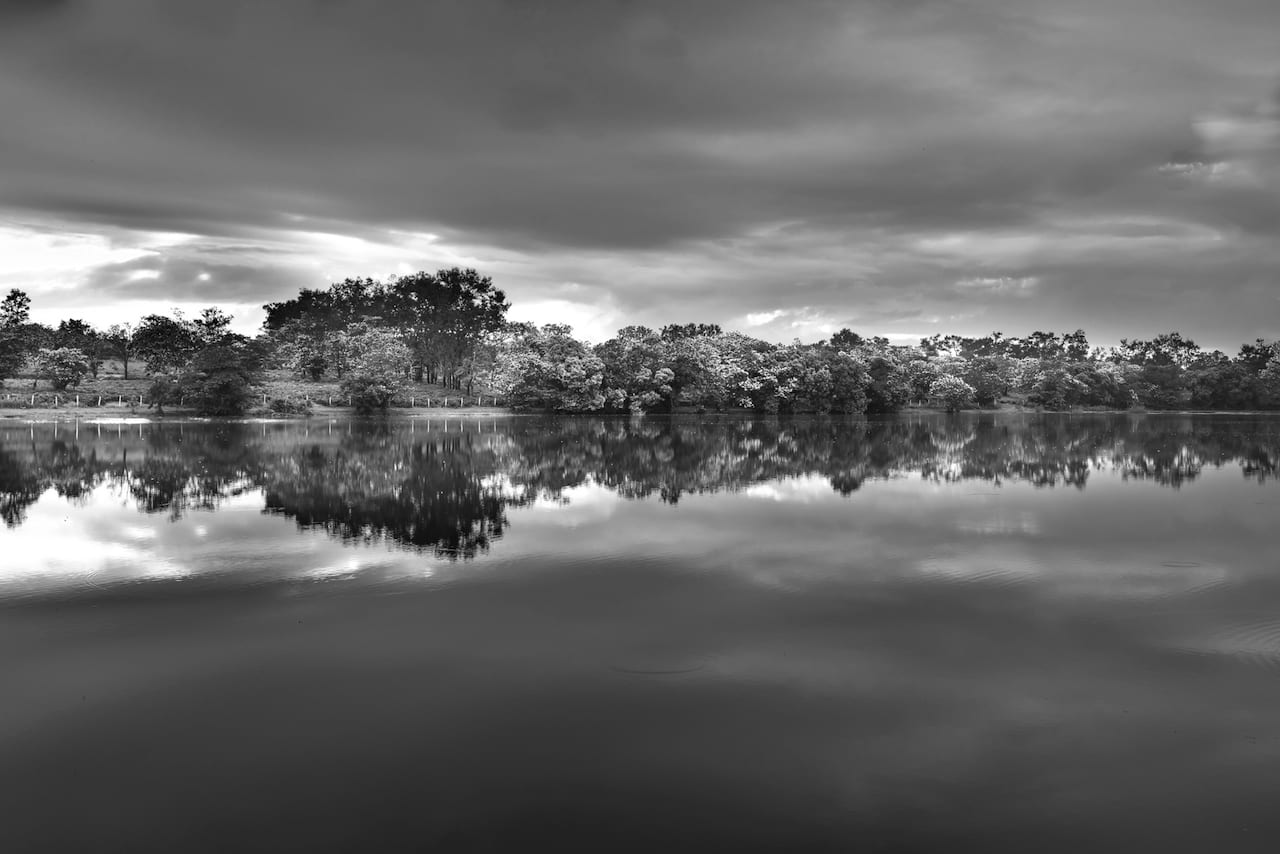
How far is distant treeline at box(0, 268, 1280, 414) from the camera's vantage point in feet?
216

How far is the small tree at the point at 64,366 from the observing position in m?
62.1

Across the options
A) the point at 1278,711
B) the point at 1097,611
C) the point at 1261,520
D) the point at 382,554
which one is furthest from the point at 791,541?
the point at 1261,520

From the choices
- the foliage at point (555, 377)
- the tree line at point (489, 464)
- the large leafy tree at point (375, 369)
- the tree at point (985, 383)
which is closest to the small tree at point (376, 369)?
the large leafy tree at point (375, 369)

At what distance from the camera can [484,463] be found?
2978cm

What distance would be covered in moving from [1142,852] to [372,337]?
7656 cm

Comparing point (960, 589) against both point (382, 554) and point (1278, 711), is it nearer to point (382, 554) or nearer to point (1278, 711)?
point (1278, 711)

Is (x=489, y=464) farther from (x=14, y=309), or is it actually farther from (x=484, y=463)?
(x=14, y=309)

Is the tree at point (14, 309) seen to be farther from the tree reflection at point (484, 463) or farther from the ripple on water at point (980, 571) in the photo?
the ripple on water at point (980, 571)

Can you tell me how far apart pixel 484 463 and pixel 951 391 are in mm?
66273

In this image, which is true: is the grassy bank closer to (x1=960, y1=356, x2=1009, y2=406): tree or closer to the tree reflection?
the tree reflection

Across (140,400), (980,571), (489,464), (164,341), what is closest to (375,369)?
(140,400)

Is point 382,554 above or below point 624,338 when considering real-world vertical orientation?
below

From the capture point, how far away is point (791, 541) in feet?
52.2

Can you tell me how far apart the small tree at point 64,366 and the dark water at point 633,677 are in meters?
51.2
